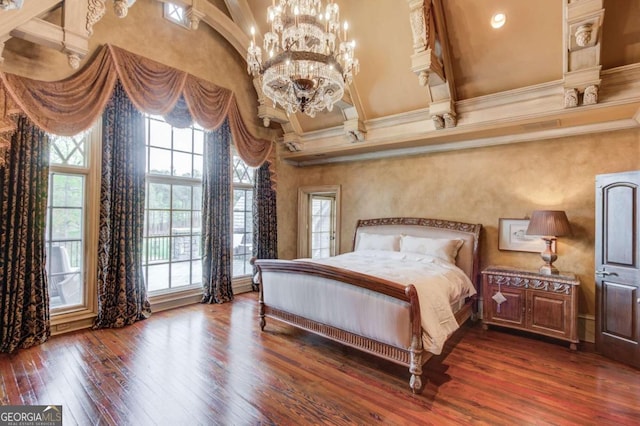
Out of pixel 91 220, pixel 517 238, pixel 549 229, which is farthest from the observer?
pixel 517 238

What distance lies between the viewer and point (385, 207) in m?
5.46

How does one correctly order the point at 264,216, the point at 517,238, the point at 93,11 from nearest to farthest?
the point at 93,11 → the point at 517,238 → the point at 264,216

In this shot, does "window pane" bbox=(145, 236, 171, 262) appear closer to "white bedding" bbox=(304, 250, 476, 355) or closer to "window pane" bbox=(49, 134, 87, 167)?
"window pane" bbox=(49, 134, 87, 167)

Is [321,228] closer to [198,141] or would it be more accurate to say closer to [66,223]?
[198,141]

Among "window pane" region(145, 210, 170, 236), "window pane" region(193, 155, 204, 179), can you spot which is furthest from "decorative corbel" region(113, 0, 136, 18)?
"window pane" region(145, 210, 170, 236)

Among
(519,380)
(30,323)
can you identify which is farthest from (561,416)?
(30,323)

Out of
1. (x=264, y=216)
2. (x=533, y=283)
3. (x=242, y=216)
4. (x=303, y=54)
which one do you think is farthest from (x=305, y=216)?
(x=303, y=54)

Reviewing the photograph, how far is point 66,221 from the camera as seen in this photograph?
3662 mm

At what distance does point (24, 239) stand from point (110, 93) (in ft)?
6.01

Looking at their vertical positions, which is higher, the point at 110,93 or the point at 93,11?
the point at 93,11

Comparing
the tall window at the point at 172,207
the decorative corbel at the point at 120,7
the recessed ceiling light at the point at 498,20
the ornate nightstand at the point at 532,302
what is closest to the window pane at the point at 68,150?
the tall window at the point at 172,207

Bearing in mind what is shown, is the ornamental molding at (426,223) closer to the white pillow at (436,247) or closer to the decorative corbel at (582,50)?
the white pillow at (436,247)

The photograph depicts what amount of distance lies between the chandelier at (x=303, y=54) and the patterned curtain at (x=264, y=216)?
2.94 meters

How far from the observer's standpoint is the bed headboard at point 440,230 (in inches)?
170
